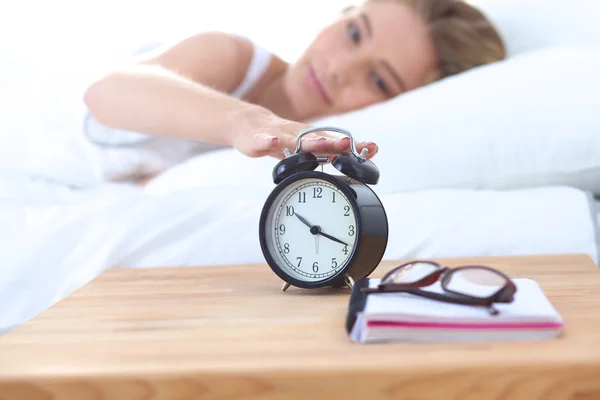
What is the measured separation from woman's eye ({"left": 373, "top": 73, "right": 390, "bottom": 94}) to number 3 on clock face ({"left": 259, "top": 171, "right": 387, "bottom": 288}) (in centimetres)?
85

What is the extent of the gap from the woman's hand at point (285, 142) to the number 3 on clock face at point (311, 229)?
49mm

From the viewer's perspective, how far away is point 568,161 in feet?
4.28

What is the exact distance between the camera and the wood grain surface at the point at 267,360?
0.61 m

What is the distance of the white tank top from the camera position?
1.68m

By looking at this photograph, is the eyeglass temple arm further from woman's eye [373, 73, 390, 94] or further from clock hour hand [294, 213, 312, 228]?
woman's eye [373, 73, 390, 94]

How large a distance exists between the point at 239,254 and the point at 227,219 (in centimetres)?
6

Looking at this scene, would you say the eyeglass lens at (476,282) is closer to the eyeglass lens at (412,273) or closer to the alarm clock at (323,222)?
the eyeglass lens at (412,273)

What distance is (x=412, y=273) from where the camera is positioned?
790 mm

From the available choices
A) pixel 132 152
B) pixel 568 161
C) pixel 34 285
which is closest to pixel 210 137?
pixel 34 285

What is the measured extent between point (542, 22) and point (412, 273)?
114 cm

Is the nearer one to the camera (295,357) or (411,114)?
(295,357)

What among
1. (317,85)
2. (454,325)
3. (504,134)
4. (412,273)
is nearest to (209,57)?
(317,85)

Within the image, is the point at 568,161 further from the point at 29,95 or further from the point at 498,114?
the point at 29,95

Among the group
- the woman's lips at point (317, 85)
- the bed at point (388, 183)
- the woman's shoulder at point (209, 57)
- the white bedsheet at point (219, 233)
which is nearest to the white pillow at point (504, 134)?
the bed at point (388, 183)
